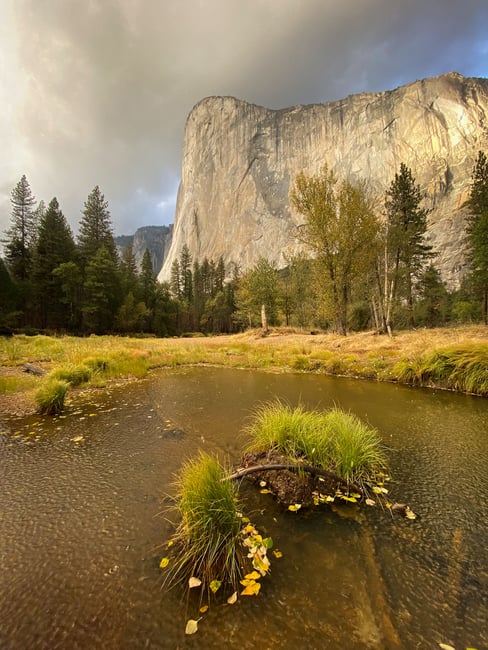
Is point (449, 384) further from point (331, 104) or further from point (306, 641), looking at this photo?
point (331, 104)

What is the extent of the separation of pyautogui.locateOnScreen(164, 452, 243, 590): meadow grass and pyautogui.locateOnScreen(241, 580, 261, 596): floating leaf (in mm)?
90

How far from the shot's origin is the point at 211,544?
2459 millimetres

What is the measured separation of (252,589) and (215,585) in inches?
11.3

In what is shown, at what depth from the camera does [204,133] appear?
117125 mm

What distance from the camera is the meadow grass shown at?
2371mm

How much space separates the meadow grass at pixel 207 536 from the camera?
7.78ft

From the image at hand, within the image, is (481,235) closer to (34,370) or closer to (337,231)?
(337,231)

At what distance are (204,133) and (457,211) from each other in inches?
3848

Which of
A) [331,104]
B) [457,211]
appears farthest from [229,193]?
[457,211]

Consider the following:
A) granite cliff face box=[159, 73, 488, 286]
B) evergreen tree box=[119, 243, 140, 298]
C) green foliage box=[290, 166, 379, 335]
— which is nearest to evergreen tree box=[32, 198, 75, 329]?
evergreen tree box=[119, 243, 140, 298]

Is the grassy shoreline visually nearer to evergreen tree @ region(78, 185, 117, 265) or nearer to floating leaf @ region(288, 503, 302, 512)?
floating leaf @ region(288, 503, 302, 512)

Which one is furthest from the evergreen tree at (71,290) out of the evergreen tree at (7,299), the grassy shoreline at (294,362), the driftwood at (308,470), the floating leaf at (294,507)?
A: the floating leaf at (294,507)

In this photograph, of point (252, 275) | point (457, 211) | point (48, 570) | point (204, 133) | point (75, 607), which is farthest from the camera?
point (204, 133)

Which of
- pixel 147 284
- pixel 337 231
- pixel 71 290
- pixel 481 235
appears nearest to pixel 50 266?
pixel 71 290
